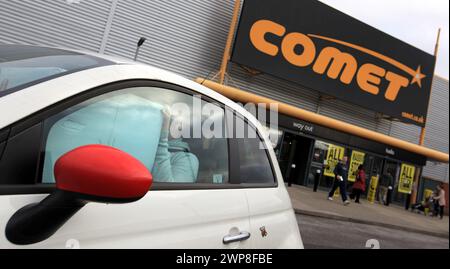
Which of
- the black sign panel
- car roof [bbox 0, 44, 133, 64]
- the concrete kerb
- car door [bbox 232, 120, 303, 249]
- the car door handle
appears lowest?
the concrete kerb

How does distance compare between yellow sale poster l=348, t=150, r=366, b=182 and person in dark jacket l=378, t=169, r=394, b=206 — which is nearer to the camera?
yellow sale poster l=348, t=150, r=366, b=182

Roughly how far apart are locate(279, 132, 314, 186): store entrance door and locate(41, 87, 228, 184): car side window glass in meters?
14.9

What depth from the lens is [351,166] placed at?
716 inches

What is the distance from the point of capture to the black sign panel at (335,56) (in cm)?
→ 1519

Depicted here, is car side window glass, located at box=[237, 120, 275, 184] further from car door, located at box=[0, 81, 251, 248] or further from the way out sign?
the way out sign

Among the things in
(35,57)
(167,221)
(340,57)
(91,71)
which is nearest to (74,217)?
(167,221)

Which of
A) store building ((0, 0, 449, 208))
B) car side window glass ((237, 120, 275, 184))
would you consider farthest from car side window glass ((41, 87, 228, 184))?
store building ((0, 0, 449, 208))

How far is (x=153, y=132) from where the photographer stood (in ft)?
5.84

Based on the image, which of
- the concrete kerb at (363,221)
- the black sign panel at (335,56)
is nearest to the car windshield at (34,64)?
the concrete kerb at (363,221)

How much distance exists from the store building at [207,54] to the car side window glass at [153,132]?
11.9 metres

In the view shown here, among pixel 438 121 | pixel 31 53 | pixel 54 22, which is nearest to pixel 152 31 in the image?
pixel 54 22

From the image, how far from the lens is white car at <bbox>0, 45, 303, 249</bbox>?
1.07 m

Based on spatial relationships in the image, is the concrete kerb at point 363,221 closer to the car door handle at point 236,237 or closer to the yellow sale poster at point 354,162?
the yellow sale poster at point 354,162

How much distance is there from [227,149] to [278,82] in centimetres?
1484
